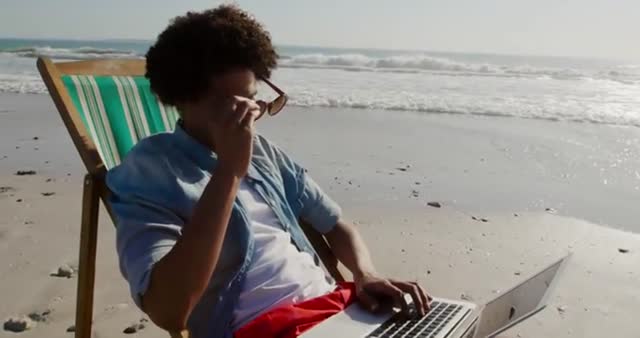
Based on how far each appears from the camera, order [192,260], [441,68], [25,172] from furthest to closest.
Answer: [441,68] < [25,172] < [192,260]

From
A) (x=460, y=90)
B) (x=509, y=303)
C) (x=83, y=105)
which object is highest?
(x=83, y=105)

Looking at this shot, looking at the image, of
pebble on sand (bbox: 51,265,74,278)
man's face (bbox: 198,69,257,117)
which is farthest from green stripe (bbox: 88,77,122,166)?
pebble on sand (bbox: 51,265,74,278)

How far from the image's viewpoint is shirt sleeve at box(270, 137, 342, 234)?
2076 millimetres

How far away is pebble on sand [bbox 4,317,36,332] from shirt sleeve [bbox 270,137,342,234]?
1.25 meters

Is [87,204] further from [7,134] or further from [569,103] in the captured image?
[569,103]

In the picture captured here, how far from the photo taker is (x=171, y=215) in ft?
5.36

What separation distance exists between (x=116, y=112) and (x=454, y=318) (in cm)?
129

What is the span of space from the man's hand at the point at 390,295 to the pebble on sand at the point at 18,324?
1.49m

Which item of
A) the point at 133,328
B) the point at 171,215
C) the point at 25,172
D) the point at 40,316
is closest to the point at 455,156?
the point at 25,172

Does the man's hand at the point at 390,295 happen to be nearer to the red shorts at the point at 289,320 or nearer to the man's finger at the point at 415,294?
the man's finger at the point at 415,294

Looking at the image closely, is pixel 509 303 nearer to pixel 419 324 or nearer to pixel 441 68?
pixel 419 324

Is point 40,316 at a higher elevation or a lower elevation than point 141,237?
lower

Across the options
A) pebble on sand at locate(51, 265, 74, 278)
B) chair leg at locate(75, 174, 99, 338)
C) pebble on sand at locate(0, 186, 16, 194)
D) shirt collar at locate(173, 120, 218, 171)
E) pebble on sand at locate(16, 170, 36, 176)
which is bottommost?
pebble on sand at locate(16, 170, 36, 176)

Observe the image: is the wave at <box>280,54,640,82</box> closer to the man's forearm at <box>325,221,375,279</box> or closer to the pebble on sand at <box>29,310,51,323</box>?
the pebble on sand at <box>29,310,51,323</box>
